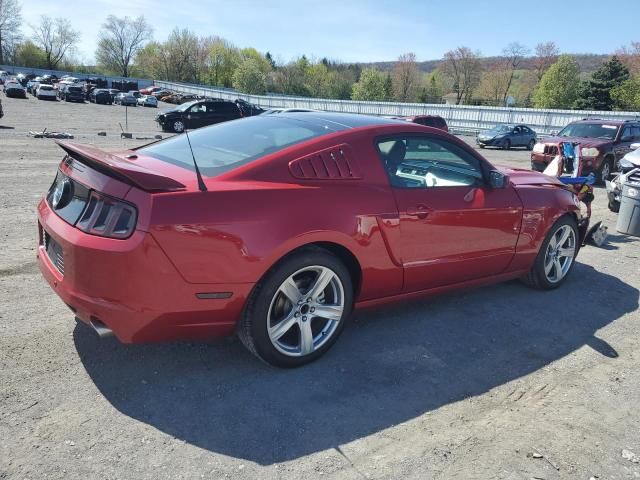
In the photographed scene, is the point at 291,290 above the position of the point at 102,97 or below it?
below

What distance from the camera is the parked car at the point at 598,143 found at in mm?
12875

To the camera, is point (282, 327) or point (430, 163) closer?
point (282, 327)

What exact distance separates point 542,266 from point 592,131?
450 inches

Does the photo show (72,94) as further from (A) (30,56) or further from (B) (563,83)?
(A) (30,56)

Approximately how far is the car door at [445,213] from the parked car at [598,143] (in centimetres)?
976

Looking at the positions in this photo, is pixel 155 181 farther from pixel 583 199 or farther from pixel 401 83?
pixel 401 83

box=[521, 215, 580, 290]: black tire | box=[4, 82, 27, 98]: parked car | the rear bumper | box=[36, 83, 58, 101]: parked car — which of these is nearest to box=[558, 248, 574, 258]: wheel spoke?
box=[521, 215, 580, 290]: black tire

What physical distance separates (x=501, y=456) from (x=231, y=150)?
2.42 metres

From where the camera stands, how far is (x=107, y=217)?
263cm

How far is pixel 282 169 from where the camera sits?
3029 mm

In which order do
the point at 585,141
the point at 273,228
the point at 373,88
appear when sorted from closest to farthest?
the point at 273,228 → the point at 585,141 → the point at 373,88

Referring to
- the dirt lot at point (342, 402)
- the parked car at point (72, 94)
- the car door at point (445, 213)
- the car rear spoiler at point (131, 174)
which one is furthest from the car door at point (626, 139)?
the parked car at point (72, 94)

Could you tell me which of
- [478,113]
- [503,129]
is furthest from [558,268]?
[478,113]

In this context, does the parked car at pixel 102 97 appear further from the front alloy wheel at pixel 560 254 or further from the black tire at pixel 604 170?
the front alloy wheel at pixel 560 254
